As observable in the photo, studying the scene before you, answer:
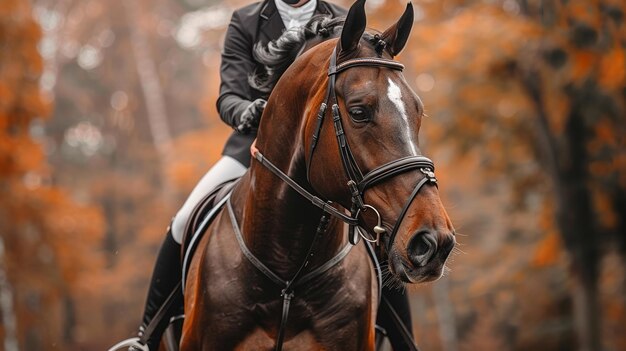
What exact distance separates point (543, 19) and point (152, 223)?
20923 mm

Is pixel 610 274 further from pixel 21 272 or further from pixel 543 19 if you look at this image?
pixel 21 272

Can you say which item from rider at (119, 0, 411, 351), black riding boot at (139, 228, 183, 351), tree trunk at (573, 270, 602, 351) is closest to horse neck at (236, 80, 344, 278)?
rider at (119, 0, 411, 351)

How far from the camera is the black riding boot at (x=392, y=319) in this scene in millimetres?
5188

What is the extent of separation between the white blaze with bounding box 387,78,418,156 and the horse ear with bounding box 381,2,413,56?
1.21 feet

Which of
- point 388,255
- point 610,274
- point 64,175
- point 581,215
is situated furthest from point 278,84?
point 64,175

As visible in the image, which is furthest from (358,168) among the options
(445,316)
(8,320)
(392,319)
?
(445,316)

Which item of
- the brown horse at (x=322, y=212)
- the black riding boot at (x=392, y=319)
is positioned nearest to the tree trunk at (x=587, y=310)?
the black riding boot at (x=392, y=319)

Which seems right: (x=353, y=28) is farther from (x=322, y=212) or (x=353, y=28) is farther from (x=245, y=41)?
(x=245, y=41)

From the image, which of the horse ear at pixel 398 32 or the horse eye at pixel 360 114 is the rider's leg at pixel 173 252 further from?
the horse eye at pixel 360 114

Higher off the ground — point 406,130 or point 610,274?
point 406,130

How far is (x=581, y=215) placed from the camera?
16.6m

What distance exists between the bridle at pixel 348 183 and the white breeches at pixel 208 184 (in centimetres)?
90

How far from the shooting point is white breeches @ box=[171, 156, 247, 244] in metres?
5.34

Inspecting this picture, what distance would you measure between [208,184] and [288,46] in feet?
4.53
